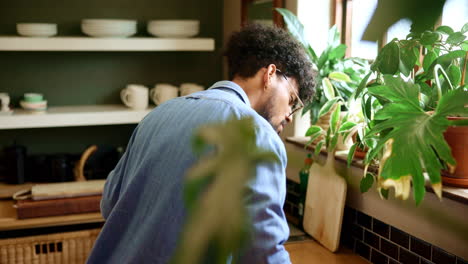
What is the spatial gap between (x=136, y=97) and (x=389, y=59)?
1734 millimetres

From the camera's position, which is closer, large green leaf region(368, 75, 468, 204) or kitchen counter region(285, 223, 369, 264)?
large green leaf region(368, 75, 468, 204)

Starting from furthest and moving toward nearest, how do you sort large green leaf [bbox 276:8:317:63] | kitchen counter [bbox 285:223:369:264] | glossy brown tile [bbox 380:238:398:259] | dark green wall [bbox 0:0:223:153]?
dark green wall [bbox 0:0:223:153] → large green leaf [bbox 276:8:317:63] → kitchen counter [bbox 285:223:369:264] → glossy brown tile [bbox 380:238:398:259]

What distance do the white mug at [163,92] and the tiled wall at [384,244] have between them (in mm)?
1321

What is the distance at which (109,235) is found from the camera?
136 centimetres

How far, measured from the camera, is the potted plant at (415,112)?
1.16m

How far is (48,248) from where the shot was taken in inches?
101

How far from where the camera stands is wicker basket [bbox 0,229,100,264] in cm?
249

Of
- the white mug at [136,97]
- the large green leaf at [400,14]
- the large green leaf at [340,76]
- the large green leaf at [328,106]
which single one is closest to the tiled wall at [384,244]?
the large green leaf at [328,106]

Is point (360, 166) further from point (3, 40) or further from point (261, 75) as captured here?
point (3, 40)

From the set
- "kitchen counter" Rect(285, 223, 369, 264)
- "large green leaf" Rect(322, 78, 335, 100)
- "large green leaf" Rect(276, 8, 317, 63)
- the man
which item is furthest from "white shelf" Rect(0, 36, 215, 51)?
the man

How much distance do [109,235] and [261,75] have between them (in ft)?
2.12

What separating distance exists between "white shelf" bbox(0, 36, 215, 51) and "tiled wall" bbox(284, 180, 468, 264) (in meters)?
1.35

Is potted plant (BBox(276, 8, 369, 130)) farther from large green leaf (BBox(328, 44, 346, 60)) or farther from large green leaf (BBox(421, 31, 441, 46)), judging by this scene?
large green leaf (BBox(421, 31, 441, 46))

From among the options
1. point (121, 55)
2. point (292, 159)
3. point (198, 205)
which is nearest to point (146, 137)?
point (198, 205)
